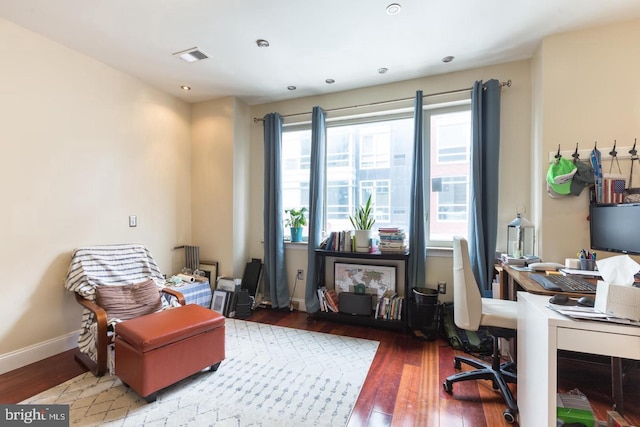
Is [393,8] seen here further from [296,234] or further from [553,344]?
[296,234]

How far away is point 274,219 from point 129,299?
1730 mm

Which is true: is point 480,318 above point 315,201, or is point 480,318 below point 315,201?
below

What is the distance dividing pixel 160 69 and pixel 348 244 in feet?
9.06

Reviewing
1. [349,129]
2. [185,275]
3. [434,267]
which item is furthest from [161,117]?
[434,267]

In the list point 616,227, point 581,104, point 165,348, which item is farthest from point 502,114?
point 165,348

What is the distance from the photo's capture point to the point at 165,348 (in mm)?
1851

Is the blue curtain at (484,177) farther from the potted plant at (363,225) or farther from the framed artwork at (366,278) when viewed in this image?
the potted plant at (363,225)

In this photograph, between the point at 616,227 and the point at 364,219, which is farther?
the point at 364,219

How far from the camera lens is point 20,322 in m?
2.28

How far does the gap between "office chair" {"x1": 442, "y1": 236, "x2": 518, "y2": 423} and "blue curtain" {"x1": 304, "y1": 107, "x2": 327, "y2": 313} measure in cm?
172

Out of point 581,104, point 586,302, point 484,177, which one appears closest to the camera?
point 586,302

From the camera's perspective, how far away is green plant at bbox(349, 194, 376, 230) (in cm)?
318

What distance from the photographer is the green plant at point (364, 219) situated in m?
3.18

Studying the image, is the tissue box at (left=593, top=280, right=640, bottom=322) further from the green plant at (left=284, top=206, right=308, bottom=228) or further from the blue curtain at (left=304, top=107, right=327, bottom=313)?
the green plant at (left=284, top=206, right=308, bottom=228)
